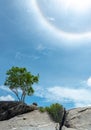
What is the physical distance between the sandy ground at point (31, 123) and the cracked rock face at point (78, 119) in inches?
88.9

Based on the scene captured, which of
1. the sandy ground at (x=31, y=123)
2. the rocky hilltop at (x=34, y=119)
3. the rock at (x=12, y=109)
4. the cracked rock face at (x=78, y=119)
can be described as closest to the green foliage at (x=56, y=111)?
the rocky hilltop at (x=34, y=119)

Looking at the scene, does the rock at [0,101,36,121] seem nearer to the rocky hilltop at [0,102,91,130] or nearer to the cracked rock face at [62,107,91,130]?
the rocky hilltop at [0,102,91,130]

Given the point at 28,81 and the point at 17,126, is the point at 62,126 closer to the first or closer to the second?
the point at 17,126

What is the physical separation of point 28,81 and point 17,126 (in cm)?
2796

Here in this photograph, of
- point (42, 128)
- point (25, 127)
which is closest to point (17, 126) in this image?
point (25, 127)

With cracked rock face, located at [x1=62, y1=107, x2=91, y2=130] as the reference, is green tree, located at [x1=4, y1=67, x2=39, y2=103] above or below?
above

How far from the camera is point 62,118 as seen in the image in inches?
1891

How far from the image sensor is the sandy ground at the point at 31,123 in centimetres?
4203

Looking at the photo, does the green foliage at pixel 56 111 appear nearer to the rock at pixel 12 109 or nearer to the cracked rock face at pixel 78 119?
the cracked rock face at pixel 78 119

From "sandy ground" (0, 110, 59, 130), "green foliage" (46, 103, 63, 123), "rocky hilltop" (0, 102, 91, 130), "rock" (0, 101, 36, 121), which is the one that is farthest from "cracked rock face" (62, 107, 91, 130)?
"rock" (0, 101, 36, 121)

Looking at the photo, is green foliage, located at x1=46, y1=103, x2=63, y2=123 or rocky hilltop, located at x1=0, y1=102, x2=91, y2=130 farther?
green foliage, located at x1=46, y1=103, x2=63, y2=123

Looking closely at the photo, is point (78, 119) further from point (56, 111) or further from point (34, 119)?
point (56, 111)

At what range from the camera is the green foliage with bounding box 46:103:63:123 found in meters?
49.6

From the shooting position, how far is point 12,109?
52438 mm
